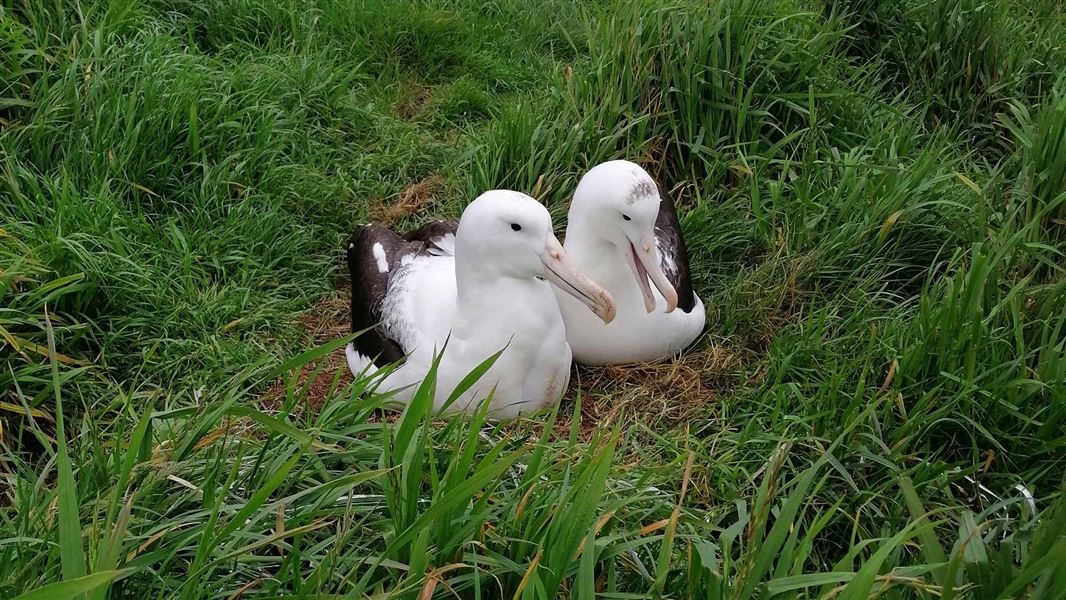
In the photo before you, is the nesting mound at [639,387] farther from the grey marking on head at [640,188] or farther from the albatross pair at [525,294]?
the grey marking on head at [640,188]

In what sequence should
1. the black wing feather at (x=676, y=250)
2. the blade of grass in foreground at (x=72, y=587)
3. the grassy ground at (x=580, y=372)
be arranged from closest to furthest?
the blade of grass in foreground at (x=72, y=587) < the grassy ground at (x=580, y=372) < the black wing feather at (x=676, y=250)

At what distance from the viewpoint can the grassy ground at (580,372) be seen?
6.69 ft

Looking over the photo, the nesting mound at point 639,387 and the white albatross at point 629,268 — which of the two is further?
the nesting mound at point 639,387

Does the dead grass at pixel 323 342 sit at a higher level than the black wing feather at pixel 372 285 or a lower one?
lower

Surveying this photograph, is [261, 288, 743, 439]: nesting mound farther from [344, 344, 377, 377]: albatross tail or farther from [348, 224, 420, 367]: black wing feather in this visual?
[348, 224, 420, 367]: black wing feather

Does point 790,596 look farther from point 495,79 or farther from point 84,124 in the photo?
point 495,79

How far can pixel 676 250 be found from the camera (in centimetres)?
356

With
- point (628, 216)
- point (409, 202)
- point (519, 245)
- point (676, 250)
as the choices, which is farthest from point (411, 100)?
point (519, 245)

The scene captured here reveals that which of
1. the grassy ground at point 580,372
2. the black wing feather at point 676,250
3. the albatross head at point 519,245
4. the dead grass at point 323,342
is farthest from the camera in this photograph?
the black wing feather at point 676,250

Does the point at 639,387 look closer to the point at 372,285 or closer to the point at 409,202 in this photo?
the point at 372,285

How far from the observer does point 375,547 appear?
2.12 m

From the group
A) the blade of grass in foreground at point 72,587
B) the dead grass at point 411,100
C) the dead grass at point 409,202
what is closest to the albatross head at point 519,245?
the dead grass at point 409,202

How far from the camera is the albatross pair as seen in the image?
2.94m

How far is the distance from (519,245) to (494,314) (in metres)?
0.23
